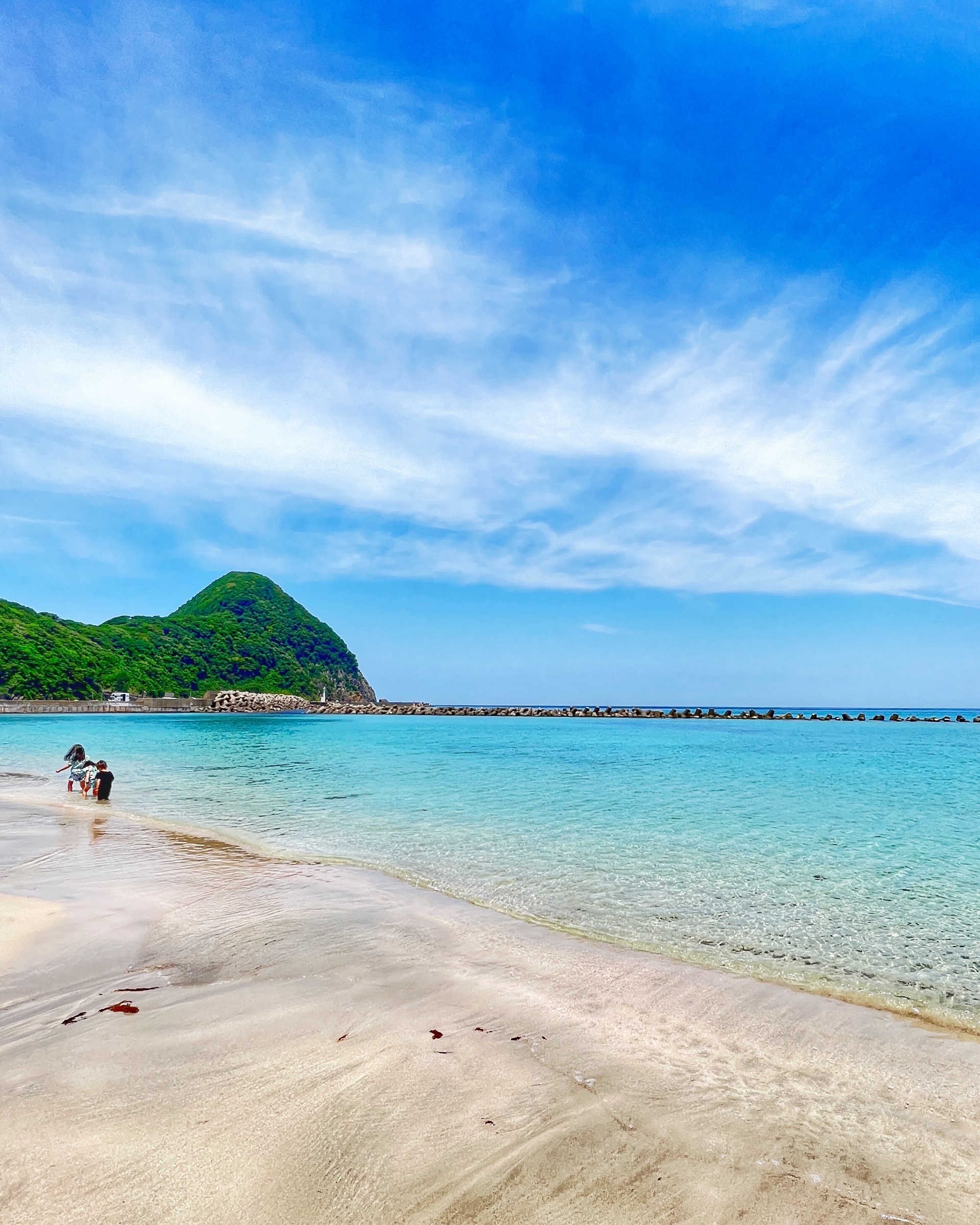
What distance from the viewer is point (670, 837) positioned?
593 inches

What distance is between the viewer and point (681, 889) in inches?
420

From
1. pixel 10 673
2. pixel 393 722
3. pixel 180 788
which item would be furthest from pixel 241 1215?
pixel 10 673

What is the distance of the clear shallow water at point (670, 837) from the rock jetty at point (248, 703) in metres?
95.9

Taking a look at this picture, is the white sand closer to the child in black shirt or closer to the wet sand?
the wet sand

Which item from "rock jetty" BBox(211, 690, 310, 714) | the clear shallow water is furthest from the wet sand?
"rock jetty" BBox(211, 690, 310, 714)

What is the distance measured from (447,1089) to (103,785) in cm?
2030

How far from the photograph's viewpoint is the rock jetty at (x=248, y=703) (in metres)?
135

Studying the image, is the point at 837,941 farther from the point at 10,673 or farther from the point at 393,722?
the point at 10,673

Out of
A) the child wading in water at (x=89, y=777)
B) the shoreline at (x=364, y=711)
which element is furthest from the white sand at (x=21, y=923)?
the shoreline at (x=364, y=711)

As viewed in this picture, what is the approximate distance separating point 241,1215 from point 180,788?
925 inches

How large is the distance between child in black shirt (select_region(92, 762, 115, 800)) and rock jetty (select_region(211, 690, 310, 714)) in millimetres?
115211

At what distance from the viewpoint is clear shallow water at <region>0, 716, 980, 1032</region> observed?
27.1 feet

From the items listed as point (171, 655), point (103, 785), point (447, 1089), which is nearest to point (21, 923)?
point (447, 1089)

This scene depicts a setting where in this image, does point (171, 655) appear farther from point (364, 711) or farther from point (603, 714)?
point (603, 714)
